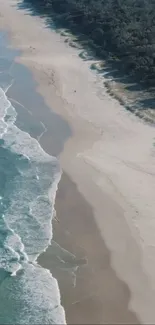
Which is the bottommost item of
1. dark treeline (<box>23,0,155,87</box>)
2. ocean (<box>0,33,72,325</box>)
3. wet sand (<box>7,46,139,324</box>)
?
ocean (<box>0,33,72,325</box>)

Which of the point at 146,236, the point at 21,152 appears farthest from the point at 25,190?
the point at 146,236

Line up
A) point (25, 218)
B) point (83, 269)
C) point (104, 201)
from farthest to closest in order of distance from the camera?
point (104, 201) < point (25, 218) < point (83, 269)

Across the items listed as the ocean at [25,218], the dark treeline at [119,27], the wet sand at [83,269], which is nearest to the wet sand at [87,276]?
the wet sand at [83,269]

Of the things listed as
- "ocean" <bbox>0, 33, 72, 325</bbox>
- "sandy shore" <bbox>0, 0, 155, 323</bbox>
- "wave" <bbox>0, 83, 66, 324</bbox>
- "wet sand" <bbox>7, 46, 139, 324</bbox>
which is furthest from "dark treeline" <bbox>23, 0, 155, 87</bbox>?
"wet sand" <bbox>7, 46, 139, 324</bbox>

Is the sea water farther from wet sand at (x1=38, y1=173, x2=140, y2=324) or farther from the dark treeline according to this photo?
the dark treeline

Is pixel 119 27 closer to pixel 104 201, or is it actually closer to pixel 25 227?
pixel 104 201

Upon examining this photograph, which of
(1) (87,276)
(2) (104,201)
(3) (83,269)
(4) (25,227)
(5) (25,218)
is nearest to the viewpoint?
(1) (87,276)

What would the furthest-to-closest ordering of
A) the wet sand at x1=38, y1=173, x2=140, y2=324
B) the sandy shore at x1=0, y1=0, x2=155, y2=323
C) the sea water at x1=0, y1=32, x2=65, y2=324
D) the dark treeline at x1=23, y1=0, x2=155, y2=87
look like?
the dark treeline at x1=23, y1=0, x2=155, y2=87, the sandy shore at x1=0, y1=0, x2=155, y2=323, the sea water at x1=0, y1=32, x2=65, y2=324, the wet sand at x1=38, y1=173, x2=140, y2=324

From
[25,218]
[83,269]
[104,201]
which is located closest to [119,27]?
[104,201]
